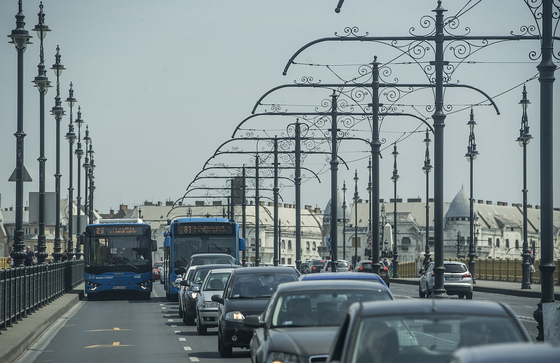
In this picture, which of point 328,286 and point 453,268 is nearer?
point 328,286

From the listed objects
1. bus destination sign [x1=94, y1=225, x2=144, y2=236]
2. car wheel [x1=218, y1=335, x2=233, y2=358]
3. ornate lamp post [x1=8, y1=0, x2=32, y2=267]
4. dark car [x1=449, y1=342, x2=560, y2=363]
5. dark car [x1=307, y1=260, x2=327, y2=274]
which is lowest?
dark car [x1=307, y1=260, x2=327, y2=274]

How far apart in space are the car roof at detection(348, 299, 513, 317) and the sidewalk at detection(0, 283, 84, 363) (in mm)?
8822

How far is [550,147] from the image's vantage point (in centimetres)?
1499

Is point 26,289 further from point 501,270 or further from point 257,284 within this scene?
point 501,270

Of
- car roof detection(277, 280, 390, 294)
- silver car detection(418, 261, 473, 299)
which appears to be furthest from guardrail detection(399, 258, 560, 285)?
car roof detection(277, 280, 390, 294)

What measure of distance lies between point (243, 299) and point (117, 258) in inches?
888

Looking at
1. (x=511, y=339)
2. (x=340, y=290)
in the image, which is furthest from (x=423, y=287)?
(x=511, y=339)

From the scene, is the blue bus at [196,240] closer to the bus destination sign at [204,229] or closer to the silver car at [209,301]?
the bus destination sign at [204,229]

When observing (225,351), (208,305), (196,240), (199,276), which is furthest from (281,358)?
(196,240)

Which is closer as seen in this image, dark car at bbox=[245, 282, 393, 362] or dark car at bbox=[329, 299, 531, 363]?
dark car at bbox=[329, 299, 531, 363]

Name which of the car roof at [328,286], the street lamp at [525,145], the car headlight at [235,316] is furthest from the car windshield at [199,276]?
the street lamp at [525,145]

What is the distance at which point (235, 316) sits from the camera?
15.3 metres

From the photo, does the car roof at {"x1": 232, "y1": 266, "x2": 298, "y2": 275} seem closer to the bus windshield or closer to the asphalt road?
the asphalt road

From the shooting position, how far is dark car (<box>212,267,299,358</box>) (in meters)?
15.4
